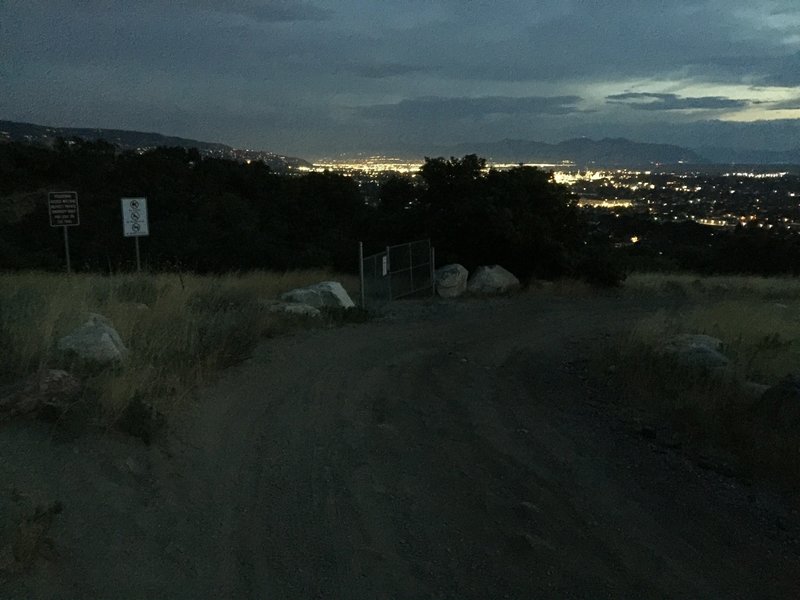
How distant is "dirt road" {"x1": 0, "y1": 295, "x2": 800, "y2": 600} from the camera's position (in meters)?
4.76

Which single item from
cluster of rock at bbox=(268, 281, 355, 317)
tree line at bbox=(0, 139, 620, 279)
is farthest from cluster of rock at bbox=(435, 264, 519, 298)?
cluster of rock at bbox=(268, 281, 355, 317)

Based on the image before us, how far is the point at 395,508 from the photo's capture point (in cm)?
591

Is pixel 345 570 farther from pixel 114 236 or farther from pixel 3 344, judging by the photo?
pixel 114 236

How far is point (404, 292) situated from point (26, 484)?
15800 mm

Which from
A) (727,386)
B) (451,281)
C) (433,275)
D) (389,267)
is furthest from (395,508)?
(433,275)

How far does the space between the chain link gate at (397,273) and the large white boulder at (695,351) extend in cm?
806

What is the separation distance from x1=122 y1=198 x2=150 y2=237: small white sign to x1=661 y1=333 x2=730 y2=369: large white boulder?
1203 centimetres

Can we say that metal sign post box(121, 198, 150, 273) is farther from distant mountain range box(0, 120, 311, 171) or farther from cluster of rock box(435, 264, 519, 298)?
distant mountain range box(0, 120, 311, 171)

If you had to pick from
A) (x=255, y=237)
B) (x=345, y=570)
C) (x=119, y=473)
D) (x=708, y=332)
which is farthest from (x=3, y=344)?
(x=255, y=237)

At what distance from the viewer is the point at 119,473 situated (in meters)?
5.75

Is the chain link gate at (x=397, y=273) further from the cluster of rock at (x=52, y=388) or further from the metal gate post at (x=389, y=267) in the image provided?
the cluster of rock at (x=52, y=388)

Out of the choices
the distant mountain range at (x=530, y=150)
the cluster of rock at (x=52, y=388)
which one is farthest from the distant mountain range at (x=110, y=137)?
the cluster of rock at (x=52, y=388)

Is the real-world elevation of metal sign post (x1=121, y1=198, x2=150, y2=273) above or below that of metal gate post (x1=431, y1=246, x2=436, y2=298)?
above

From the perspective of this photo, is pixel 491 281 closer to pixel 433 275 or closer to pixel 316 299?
pixel 433 275
